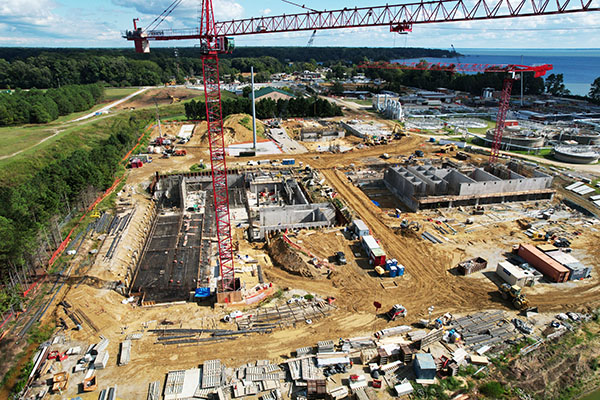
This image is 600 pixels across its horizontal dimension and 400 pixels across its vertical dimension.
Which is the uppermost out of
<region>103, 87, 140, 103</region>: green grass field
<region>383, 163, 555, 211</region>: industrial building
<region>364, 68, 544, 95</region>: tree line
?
<region>364, 68, 544, 95</region>: tree line

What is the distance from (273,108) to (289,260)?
55754 millimetres

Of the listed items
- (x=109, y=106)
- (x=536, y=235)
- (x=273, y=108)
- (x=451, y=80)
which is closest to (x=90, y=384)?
(x=536, y=235)

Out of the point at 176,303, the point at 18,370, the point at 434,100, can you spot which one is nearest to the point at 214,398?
the point at 176,303

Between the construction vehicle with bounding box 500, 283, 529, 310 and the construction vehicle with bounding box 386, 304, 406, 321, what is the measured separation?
7.61m

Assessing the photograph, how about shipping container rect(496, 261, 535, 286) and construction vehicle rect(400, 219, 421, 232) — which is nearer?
shipping container rect(496, 261, 535, 286)

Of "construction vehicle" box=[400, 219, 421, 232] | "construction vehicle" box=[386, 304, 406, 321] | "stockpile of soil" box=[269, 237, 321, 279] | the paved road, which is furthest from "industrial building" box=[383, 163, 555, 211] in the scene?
the paved road

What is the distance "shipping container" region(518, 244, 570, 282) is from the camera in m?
25.8

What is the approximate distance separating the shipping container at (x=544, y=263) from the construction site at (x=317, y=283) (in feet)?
0.48

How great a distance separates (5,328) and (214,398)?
1396 centimetres

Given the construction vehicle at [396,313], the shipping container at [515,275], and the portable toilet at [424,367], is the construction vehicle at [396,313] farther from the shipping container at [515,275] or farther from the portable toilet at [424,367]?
the shipping container at [515,275]

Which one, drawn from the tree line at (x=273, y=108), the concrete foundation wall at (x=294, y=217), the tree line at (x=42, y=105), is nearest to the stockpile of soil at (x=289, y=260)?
the concrete foundation wall at (x=294, y=217)

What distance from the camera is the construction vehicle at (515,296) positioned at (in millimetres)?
23031

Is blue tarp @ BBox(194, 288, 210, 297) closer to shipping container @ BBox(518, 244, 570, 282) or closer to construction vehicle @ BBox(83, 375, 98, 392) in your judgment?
construction vehicle @ BBox(83, 375, 98, 392)

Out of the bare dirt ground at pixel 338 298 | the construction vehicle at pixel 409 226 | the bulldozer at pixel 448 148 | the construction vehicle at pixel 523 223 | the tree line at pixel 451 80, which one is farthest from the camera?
the tree line at pixel 451 80
